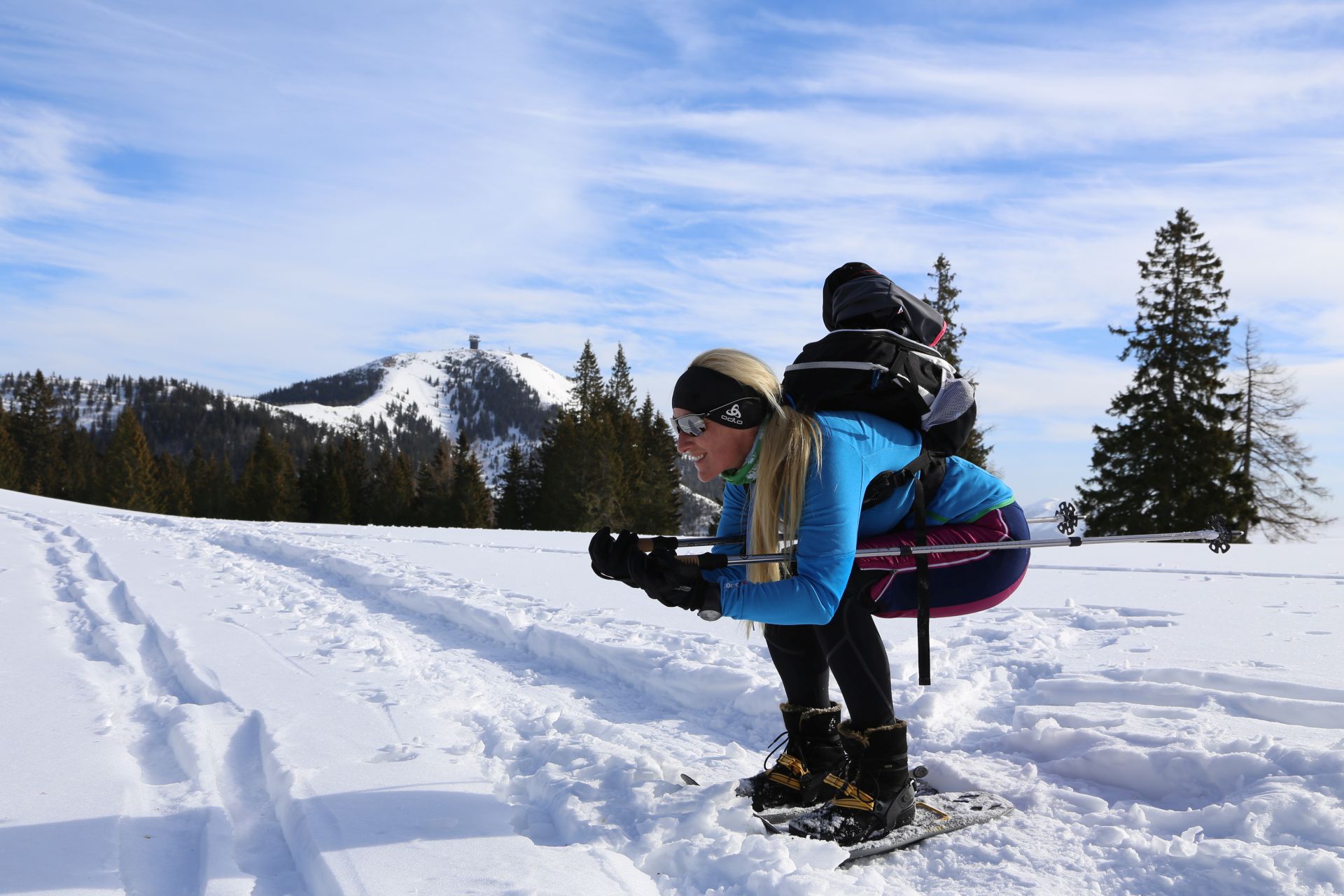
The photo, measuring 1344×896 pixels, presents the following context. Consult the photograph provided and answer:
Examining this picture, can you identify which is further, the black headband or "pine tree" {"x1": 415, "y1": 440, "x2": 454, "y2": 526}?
"pine tree" {"x1": 415, "y1": 440, "x2": 454, "y2": 526}

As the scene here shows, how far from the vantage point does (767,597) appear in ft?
7.77

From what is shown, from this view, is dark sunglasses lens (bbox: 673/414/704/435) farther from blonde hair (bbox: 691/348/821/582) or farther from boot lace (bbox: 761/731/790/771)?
boot lace (bbox: 761/731/790/771)

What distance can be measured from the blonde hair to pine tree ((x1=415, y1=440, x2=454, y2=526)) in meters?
47.4

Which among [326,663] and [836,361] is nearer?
[836,361]

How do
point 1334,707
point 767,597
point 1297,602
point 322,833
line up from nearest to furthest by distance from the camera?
point 767,597 < point 322,833 < point 1334,707 < point 1297,602

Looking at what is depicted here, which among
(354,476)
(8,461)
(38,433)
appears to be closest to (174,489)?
(8,461)

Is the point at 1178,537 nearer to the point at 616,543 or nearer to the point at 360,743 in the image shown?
the point at 616,543

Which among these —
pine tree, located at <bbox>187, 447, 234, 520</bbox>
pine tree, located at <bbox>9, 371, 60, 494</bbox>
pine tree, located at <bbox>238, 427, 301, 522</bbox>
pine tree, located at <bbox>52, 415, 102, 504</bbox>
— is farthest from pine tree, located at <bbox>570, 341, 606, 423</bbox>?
pine tree, located at <bbox>9, 371, 60, 494</bbox>

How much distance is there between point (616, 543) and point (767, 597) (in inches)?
19.6

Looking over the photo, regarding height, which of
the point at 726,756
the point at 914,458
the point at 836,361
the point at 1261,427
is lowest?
the point at 726,756

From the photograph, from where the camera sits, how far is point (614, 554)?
8.28ft

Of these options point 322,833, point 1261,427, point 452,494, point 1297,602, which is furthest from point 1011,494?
point 452,494

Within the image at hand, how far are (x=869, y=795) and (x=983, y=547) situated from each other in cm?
87

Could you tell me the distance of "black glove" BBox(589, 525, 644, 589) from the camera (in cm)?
251
